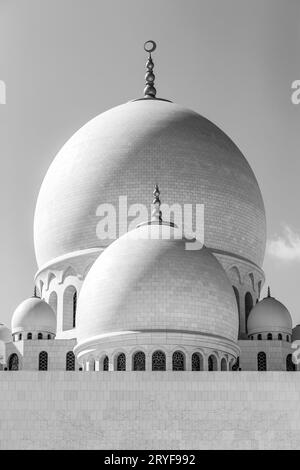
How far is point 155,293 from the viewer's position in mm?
29391

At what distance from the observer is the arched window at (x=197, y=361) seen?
2953 centimetres

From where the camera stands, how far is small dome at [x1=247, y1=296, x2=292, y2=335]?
33.8m

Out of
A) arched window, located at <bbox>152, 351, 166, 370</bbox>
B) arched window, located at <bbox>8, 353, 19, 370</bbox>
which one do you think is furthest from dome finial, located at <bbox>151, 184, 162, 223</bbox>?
arched window, located at <bbox>8, 353, 19, 370</bbox>

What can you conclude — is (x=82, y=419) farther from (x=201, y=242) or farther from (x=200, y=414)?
(x=201, y=242)

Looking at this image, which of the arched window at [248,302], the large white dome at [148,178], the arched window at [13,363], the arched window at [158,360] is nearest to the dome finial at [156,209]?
the large white dome at [148,178]

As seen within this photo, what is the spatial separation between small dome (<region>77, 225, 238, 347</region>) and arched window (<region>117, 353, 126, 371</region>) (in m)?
0.73

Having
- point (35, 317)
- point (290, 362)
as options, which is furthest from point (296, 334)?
point (35, 317)

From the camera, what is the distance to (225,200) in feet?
117

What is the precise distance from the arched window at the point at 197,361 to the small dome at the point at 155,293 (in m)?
0.72

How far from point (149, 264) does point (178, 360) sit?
3.11 meters

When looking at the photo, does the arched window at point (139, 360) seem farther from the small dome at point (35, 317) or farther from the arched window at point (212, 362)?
the small dome at point (35, 317)

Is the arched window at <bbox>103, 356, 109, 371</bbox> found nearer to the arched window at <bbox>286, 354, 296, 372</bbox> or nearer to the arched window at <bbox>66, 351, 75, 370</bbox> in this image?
the arched window at <bbox>66, 351, 75, 370</bbox>

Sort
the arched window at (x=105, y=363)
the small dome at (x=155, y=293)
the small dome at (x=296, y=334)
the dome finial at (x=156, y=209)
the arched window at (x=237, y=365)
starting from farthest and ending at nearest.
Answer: the small dome at (x=296, y=334) < the arched window at (x=237, y=365) < the dome finial at (x=156, y=209) < the arched window at (x=105, y=363) < the small dome at (x=155, y=293)
